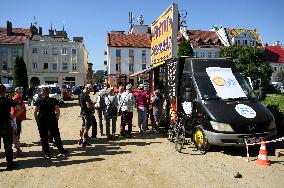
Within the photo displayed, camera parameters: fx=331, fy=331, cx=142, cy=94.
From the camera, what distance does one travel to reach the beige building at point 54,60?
64.9 m

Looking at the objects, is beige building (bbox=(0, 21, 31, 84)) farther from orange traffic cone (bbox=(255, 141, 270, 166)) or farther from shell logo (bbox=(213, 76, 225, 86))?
orange traffic cone (bbox=(255, 141, 270, 166))

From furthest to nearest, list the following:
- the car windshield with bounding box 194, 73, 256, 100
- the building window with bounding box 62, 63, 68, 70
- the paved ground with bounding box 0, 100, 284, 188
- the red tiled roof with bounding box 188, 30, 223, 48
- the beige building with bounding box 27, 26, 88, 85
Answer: the red tiled roof with bounding box 188, 30, 223, 48
the building window with bounding box 62, 63, 68, 70
the beige building with bounding box 27, 26, 88, 85
the car windshield with bounding box 194, 73, 256, 100
the paved ground with bounding box 0, 100, 284, 188

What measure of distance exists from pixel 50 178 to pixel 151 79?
366 inches

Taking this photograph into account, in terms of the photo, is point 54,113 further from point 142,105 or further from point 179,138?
point 142,105

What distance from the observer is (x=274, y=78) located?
74.4 meters

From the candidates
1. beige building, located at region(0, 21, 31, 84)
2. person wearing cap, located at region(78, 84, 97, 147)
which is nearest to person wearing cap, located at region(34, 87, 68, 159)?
person wearing cap, located at region(78, 84, 97, 147)

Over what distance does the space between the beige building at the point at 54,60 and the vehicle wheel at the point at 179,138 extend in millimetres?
58612

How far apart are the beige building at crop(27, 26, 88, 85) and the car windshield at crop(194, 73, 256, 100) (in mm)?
58376

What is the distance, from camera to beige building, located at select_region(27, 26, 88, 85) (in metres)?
64.9

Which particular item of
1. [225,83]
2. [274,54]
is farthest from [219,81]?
[274,54]

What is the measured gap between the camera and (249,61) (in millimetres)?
54500

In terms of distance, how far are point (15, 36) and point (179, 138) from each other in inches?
2436

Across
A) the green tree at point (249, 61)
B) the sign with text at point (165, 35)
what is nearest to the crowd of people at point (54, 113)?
the sign with text at point (165, 35)

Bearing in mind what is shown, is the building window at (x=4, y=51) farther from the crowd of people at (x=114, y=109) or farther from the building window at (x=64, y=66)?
the crowd of people at (x=114, y=109)
